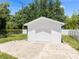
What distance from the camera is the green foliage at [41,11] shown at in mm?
61447

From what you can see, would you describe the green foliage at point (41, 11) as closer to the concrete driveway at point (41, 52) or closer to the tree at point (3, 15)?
the tree at point (3, 15)

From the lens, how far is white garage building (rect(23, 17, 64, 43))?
32.6 m

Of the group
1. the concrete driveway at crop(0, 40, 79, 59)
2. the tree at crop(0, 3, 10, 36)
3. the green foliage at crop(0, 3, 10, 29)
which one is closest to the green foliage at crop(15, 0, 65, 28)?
the tree at crop(0, 3, 10, 36)

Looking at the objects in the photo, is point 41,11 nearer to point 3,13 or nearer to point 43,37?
point 3,13

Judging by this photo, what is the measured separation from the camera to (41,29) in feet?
109

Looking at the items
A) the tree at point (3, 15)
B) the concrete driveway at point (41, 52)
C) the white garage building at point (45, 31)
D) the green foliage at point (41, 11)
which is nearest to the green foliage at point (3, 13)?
the tree at point (3, 15)

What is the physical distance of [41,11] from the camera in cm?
6391

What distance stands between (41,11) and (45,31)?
31.3 metres

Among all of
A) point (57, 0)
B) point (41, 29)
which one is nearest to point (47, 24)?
point (41, 29)

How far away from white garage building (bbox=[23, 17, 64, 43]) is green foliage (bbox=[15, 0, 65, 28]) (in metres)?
27.0

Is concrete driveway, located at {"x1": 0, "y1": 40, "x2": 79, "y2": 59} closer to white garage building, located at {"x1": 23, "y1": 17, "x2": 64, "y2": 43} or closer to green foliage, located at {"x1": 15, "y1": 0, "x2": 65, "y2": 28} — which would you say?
white garage building, located at {"x1": 23, "y1": 17, "x2": 64, "y2": 43}

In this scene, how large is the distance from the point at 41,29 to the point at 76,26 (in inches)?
1030

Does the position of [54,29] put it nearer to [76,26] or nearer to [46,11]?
[76,26]

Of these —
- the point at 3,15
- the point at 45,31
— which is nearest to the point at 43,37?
the point at 45,31
